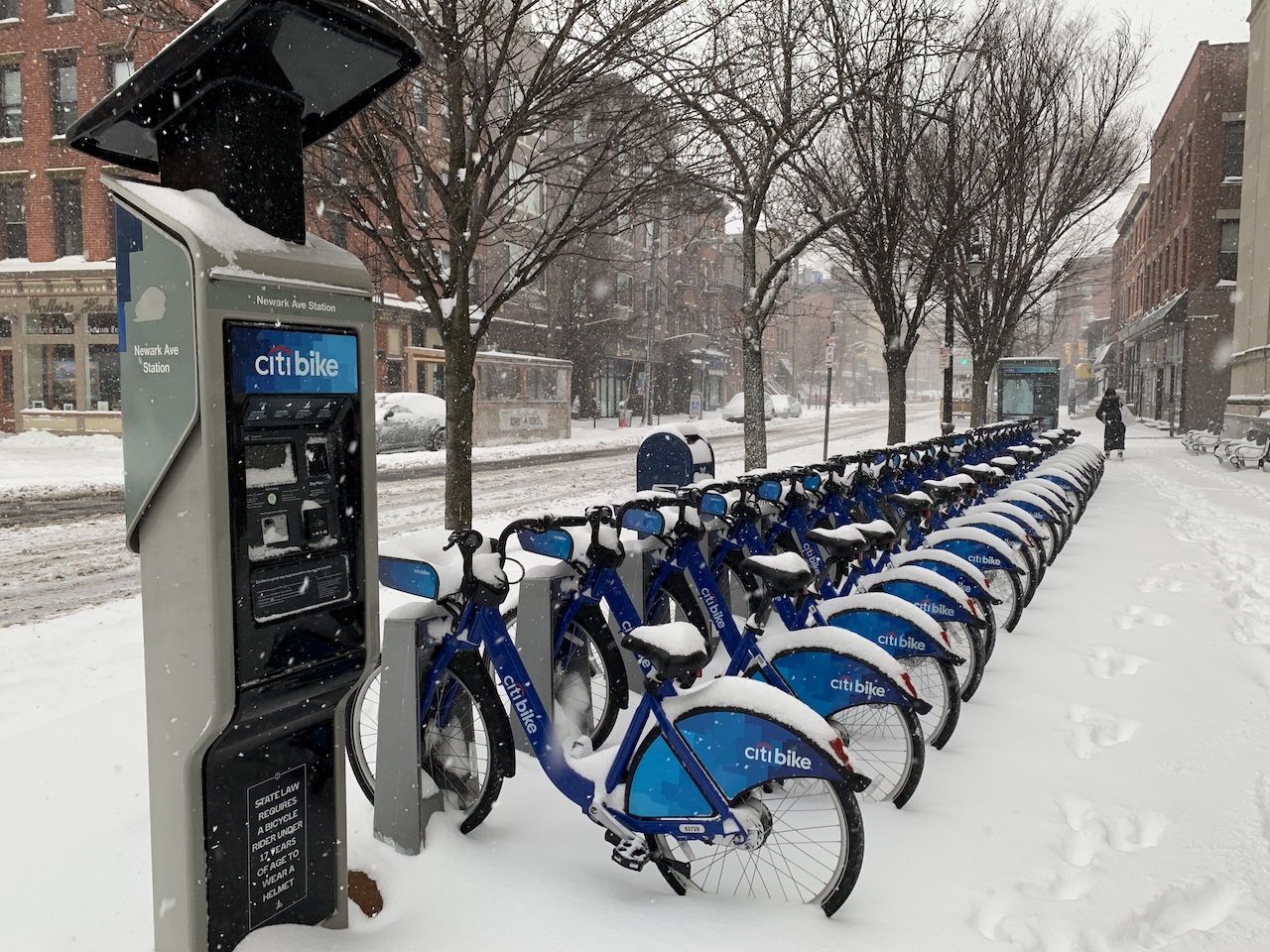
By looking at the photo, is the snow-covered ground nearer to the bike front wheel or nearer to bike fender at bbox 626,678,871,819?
the bike front wheel

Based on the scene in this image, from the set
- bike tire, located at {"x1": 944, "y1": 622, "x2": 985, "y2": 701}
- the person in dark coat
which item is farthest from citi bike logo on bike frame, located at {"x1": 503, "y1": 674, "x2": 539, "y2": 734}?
the person in dark coat

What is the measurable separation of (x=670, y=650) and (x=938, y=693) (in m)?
2.16

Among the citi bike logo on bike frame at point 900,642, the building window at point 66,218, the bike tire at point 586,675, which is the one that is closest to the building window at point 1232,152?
the citi bike logo on bike frame at point 900,642

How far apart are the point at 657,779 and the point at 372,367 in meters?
1.54

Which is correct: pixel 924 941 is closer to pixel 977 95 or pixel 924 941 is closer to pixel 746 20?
pixel 746 20

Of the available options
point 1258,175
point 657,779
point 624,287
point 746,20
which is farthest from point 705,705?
point 624,287

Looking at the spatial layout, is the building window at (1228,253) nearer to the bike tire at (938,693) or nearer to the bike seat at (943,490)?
the bike seat at (943,490)

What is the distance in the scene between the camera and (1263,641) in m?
5.68

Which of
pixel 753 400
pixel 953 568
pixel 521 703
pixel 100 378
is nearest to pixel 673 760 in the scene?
pixel 521 703

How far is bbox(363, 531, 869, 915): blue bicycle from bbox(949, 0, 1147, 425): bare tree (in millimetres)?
11257

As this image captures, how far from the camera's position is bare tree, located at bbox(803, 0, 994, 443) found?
995 centimetres

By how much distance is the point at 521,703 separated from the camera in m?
3.00

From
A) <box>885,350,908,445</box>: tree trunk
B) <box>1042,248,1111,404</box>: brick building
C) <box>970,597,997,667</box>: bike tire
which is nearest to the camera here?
<box>970,597,997,667</box>: bike tire

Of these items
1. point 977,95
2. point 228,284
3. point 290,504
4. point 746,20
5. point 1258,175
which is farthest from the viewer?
point 1258,175
